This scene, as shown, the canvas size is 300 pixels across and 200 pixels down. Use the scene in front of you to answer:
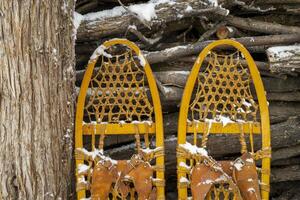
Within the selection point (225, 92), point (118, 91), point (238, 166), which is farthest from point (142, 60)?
point (238, 166)

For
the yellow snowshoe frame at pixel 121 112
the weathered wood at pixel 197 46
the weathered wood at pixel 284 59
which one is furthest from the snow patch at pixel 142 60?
the weathered wood at pixel 284 59

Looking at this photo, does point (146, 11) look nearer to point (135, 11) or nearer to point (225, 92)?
point (135, 11)

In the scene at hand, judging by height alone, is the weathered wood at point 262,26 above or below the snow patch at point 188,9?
below

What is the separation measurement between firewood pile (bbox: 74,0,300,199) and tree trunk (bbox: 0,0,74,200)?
0.48 m

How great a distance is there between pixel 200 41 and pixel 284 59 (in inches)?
19.9

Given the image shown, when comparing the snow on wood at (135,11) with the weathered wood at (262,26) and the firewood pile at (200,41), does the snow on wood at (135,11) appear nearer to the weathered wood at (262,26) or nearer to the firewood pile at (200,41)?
the firewood pile at (200,41)

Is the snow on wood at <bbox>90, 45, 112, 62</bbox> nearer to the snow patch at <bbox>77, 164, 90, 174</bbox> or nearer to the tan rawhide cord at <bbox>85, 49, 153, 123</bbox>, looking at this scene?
the tan rawhide cord at <bbox>85, 49, 153, 123</bbox>

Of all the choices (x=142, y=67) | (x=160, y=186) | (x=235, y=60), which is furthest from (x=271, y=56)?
(x=160, y=186)

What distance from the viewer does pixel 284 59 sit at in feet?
8.55

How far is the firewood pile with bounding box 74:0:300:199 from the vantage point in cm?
260

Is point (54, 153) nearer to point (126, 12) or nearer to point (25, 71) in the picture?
point (25, 71)

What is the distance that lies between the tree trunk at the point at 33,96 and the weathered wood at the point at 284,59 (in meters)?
1.19

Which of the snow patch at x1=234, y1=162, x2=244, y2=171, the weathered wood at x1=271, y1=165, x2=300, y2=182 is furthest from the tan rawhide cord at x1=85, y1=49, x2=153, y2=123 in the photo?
the weathered wood at x1=271, y1=165, x2=300, y2=182

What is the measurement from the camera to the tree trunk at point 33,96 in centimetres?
200
